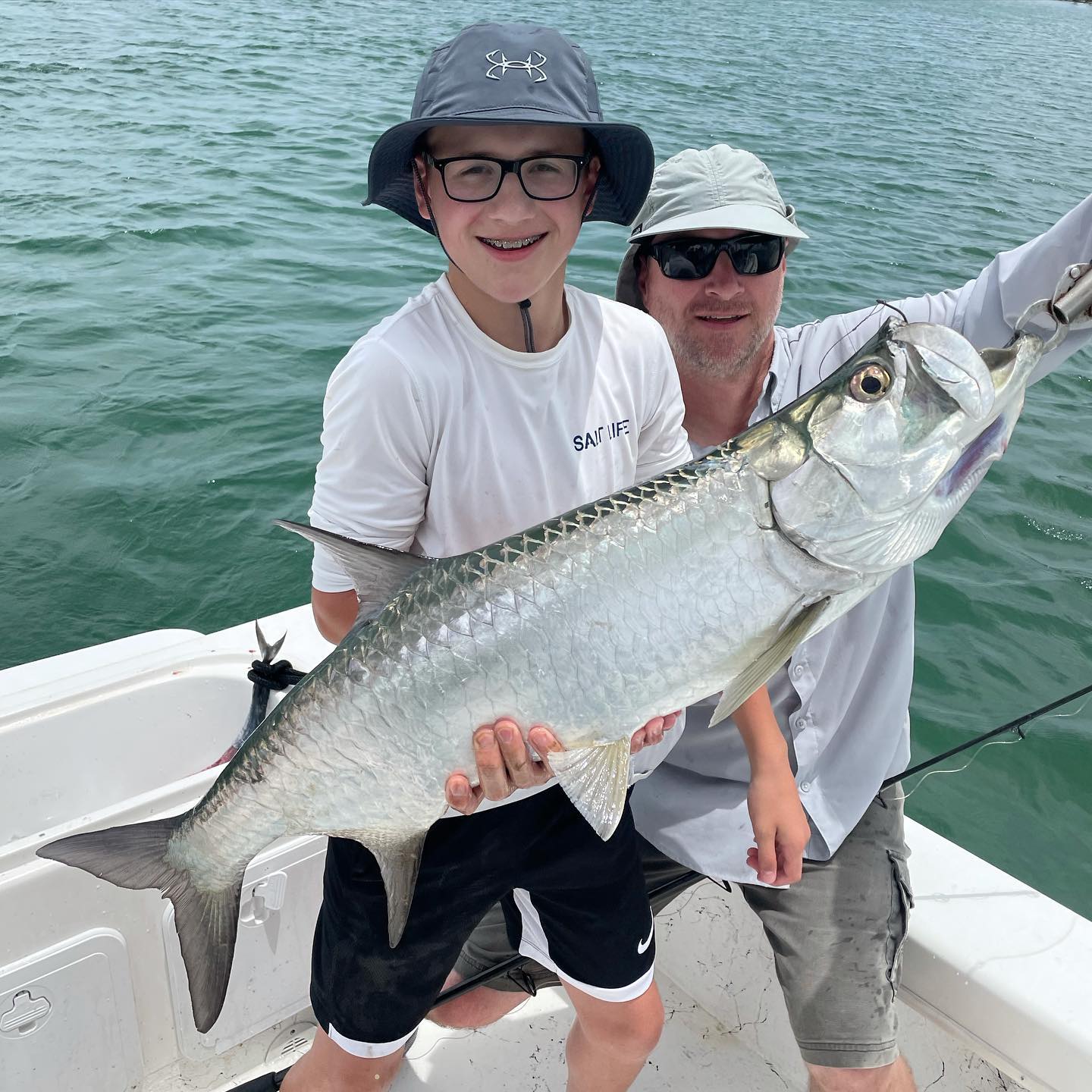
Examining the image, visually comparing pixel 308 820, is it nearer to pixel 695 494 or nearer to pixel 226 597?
pixel 695 494

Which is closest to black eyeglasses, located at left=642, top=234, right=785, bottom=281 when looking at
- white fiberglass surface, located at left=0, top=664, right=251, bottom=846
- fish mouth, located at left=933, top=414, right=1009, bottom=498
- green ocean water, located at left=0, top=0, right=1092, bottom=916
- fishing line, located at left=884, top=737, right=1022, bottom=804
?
fish mouth, located at left=933, top=414, right=1009, bottom=498

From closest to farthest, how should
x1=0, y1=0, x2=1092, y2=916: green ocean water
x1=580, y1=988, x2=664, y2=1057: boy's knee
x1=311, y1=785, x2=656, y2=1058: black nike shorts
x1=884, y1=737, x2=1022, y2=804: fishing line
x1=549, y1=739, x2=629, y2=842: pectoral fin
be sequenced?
1. x1=549, y1=739, x2=629, y2=842: pectoral fin
2. x1=311, y1=785, x2=656, y2=1058: black nike shorts
3. x1=580, y1=988, x2=664, y2=1057: boy's knee
4. x1=884, y1=737, x2=1022, y2=804: fishing line
5. x1=0, y1=0, x2=1092, y2=916: green ocean water

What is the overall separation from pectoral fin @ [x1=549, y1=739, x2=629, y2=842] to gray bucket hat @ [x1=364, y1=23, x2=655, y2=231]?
124 centimetres

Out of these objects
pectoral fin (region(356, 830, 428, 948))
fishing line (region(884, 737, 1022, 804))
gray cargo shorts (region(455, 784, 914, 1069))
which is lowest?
fishing line (region(884, 737, 1022, 804))

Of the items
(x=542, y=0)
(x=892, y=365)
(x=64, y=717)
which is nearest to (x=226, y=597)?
(x=64, y=717)

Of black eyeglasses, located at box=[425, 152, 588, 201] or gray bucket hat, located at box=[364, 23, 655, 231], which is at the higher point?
gray bucket hat, located at box=[364, 23, 655, 231]

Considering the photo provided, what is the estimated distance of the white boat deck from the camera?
8.21ft

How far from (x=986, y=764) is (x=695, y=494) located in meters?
3.62

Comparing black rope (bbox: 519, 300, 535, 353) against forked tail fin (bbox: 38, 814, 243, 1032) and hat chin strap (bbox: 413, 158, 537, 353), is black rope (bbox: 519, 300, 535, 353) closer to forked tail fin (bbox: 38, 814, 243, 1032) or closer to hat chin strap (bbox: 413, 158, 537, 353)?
hat chin strap (bbox: 413, 158, 537, 353)

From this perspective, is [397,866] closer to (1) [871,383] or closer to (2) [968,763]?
(1) [871,383]

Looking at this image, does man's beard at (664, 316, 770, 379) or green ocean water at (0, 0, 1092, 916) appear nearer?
man's beard at (664, 316, 770, 379)

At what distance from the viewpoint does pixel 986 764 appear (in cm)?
466

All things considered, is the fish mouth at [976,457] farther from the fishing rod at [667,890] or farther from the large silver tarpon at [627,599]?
the fishing rod at [667,890]

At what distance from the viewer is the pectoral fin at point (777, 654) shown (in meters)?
1.77
